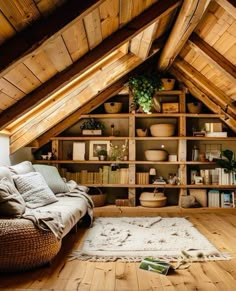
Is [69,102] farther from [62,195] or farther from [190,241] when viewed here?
[190,241]

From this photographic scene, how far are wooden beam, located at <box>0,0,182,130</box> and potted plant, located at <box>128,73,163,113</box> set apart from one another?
1988 millimetres

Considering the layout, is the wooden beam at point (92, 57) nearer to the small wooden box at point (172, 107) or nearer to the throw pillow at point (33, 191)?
the throw pillow at point (33, 191)

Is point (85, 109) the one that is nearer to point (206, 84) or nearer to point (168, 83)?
point (168, 83)

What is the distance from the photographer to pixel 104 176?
551 cm

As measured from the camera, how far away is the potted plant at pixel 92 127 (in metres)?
5.58

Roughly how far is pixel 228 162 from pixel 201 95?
1194 mm

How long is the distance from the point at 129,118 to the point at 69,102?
1.19 metres

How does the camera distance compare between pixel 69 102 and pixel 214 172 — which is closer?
pixel 69 102

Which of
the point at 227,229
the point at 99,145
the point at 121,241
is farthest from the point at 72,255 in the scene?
the point at 99,145

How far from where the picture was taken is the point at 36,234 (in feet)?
8.47

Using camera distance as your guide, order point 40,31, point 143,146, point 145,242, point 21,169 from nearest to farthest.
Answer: point 40,31 < point 145,242 < point 21,169 < point 143,146

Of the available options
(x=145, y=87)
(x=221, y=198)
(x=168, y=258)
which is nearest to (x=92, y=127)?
(x=145, y=87)

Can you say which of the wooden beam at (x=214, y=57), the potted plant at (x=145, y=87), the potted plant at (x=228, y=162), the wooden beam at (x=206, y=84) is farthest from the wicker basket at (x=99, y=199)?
the wooden beam at (x=214, y=57)

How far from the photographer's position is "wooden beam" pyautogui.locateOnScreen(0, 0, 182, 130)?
2.95 metres
